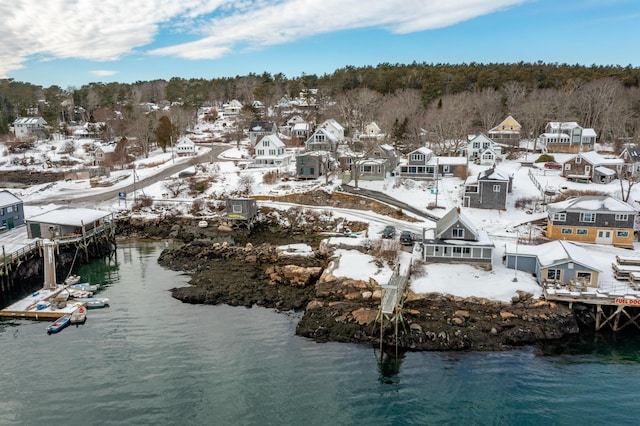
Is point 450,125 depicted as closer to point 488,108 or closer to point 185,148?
point 488,108

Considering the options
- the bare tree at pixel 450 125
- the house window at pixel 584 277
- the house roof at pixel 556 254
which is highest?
the bare tree at pixel 450 125

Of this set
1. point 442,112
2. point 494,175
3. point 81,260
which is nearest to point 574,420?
point 494,175

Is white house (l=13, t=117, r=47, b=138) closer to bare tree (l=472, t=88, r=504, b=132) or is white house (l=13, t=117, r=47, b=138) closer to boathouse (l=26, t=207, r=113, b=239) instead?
boathouse (l=26, t=207, r=113, b=239)

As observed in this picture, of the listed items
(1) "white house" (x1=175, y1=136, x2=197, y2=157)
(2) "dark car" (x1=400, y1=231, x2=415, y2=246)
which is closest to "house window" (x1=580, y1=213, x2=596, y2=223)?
(2) "dark car" (x1=400, y1=231, x2=415, y2=246)

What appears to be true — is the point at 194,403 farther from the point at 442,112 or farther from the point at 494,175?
the point at 442,112

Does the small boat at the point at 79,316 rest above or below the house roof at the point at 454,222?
below

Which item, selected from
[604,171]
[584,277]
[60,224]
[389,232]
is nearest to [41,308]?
[60,224]

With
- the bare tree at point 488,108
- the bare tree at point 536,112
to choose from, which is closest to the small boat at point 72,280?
the bare tree at point 536,112

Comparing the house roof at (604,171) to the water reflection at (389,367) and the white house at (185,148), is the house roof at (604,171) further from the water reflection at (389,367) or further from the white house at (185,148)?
the white house at (185,148)
